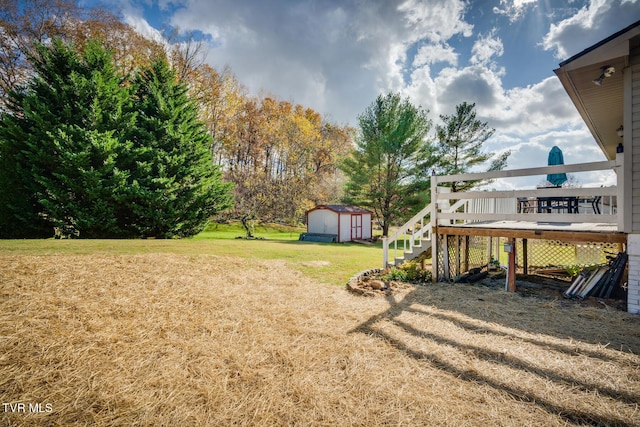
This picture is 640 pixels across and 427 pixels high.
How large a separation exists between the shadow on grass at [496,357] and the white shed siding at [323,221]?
592 inches

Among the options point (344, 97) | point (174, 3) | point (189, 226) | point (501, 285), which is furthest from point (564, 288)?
point (344, 97)

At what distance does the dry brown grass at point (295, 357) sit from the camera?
7.09ft

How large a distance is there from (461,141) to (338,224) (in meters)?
12.1

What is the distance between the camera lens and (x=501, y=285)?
6.25m

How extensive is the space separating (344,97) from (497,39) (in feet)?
55.8

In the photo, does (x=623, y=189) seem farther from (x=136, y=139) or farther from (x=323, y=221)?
(x=136, y=139)

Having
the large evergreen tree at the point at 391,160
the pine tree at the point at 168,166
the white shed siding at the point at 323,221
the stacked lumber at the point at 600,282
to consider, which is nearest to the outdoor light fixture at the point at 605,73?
the stacked lumber at the point at 600,282

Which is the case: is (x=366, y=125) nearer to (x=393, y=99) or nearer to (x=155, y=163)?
(x=393, y=99)

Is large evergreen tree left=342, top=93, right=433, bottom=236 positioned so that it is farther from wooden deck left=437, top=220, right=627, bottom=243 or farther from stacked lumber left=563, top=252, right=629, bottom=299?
stacked lumber left=563, top=252, right=629, bottom=299

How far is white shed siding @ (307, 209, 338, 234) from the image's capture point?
19.7m

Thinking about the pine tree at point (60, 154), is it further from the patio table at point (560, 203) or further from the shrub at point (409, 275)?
the patio table at point (560, 203)

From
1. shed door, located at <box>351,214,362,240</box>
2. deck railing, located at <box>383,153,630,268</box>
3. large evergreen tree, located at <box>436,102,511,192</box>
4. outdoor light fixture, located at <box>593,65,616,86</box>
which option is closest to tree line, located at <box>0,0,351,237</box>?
shed door, located at <box>351,214,362,240</box>

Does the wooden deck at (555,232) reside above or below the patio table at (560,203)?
below

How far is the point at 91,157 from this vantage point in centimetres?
1277
